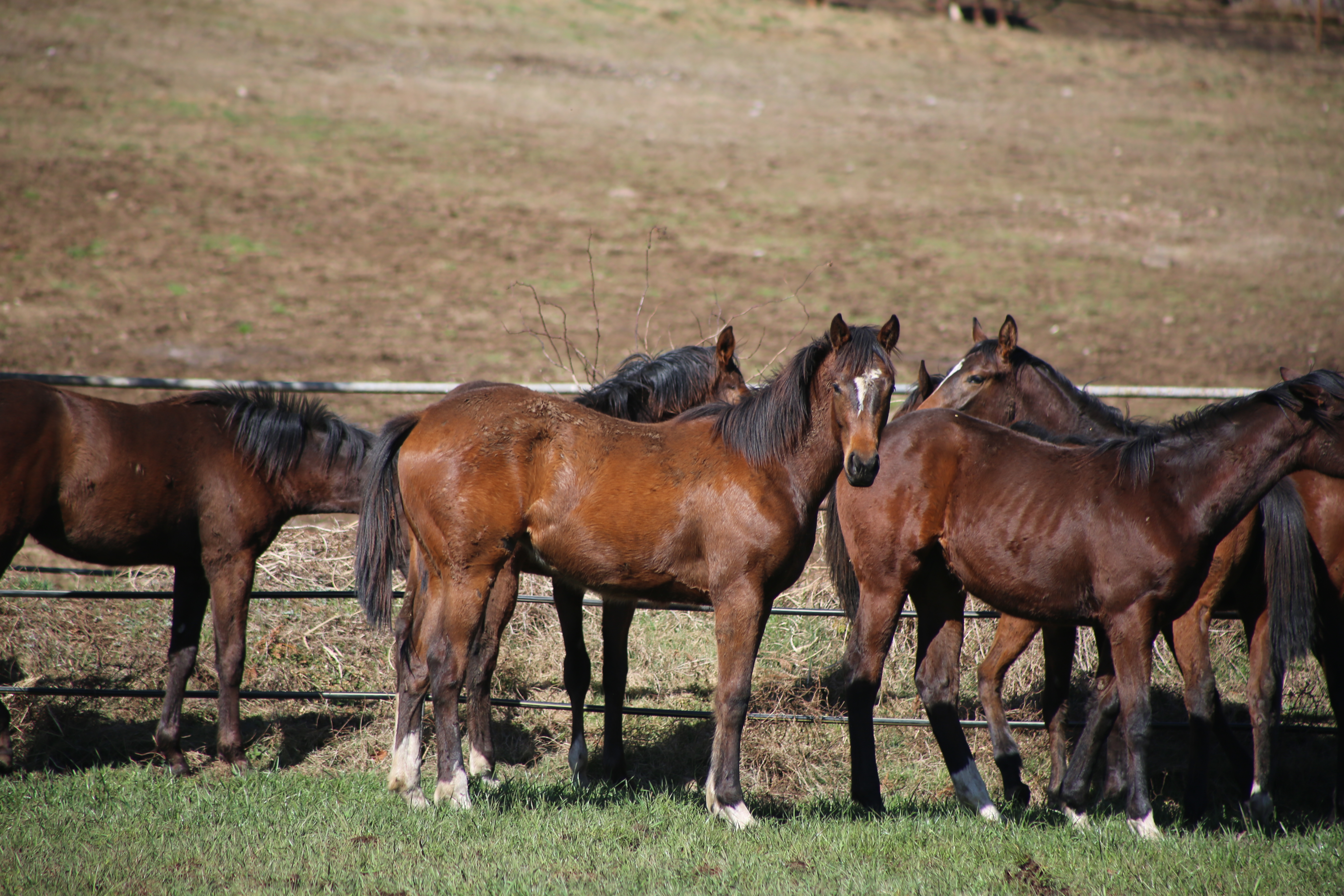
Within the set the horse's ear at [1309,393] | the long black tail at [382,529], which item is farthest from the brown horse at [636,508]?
the horse's ear at [1309,393]

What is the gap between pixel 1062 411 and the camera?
226 inches

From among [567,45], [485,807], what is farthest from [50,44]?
[485,807]

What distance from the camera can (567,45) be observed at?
2467 cm

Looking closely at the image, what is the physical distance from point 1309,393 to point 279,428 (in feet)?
16.5

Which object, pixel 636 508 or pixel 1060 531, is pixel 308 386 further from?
pixel 1060 531

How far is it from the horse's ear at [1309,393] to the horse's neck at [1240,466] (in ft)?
0.29

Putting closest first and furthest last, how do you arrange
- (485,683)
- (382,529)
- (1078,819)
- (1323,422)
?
(1323,422) < (1078,819) < (382,529) < (485,683)

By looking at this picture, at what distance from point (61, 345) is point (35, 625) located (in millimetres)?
7260

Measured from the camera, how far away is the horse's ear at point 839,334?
436cm

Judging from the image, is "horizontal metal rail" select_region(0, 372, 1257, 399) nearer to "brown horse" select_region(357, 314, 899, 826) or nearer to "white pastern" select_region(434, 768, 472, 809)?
"brown horse" select_region(357, 314, 899, 826)

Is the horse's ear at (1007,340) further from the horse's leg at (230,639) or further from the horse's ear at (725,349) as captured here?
the horse's leg at (230,639)

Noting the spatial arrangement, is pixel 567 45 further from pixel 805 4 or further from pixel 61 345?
pixel 61 345

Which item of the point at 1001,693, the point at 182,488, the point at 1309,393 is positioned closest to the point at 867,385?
the point at 1309,393

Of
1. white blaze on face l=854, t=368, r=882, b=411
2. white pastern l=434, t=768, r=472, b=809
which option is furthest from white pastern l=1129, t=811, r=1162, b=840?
white pastern l=434, t=768, r=472, b=809
